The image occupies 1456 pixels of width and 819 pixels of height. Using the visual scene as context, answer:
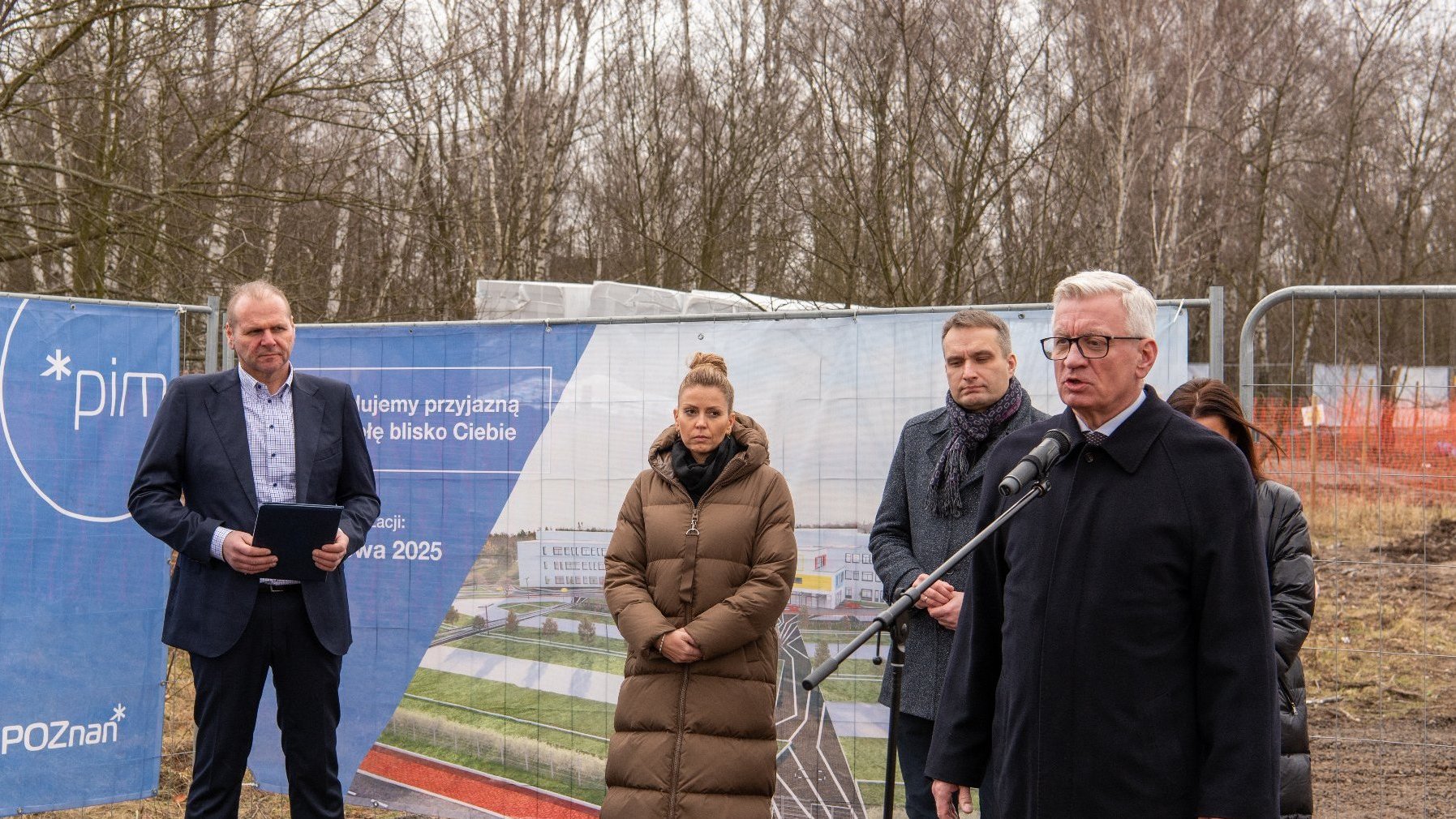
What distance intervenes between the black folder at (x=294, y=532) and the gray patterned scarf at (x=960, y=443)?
1.99 metres

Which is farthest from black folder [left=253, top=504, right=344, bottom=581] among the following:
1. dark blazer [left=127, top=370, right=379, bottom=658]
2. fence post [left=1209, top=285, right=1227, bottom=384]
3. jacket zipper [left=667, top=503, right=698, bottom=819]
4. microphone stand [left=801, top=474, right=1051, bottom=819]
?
fence post [left=1209, top=285, right=1227, bottom=384]

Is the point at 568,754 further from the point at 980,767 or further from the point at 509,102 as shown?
the point at 509,102

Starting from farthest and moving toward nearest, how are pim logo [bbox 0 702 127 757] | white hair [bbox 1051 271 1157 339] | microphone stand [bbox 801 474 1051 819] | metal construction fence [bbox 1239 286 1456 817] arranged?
pim logo [bbox 0 702 127 757], metal construction fence [bbox 1239 286 1456 817], white hair [bbox 1051 271 1157 339], microphone stand [bbox 801 474 1051 819]

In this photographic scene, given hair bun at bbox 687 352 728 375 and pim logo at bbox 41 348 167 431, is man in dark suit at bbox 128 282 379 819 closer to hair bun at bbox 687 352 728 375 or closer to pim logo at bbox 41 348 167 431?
pim logo at bbox 41 348 167 431

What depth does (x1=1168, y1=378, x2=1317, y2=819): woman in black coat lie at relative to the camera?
12.3 feet

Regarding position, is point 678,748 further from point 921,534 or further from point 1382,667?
point 1382,667

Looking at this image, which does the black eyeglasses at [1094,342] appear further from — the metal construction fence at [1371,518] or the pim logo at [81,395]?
the pim logo at [81,395]

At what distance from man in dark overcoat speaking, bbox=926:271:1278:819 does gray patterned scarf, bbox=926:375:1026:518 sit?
1401 millimetres

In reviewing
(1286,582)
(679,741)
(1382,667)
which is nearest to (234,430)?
(679,741)

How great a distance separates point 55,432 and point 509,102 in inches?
530

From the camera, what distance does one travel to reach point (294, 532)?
171 inches

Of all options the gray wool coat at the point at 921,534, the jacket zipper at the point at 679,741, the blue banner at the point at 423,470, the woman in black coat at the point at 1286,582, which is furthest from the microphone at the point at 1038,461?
the blue banner at the point at 423,470

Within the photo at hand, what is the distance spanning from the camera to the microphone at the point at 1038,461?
2527mm

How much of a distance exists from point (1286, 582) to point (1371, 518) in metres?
2.26
